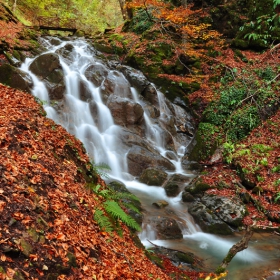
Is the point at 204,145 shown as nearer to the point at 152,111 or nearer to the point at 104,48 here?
the point at 152,111

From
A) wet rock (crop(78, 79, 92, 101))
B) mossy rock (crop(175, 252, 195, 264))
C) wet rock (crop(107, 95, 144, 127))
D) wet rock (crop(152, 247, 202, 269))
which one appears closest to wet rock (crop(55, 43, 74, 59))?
wet rock (crop(78, 79, 92, 101))

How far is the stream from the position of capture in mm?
7745

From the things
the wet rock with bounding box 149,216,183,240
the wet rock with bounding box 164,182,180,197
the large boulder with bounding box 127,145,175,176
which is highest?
the large boulder with bounding box 127,145,175,176

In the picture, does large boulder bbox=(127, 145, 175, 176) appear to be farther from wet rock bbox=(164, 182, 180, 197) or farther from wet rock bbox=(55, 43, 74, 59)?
wet rock bbox=(55, 43, 74, 59)

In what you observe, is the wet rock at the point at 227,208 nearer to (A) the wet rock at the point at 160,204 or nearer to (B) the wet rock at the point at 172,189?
(B) the wet rock at the point at 172,189

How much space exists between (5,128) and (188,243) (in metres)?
6.12

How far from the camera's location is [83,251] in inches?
141

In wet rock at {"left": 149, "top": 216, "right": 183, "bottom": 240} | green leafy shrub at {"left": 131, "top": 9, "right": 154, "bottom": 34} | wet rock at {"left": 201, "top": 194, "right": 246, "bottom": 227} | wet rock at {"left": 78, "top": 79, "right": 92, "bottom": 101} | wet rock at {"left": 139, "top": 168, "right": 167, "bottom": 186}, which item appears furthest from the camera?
green leafy shrub at {"left": 131, "top": 9, "right": 154, "bottom": 34}

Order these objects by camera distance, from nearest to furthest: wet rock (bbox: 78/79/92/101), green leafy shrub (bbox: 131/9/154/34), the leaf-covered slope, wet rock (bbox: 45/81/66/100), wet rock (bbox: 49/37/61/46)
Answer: the leaf-covered slope → wet rock (bbox: 45/81/66/100) → wet rock (bbox: 78/79/92/101) → wet rock (bbox: 49/37/61/46) → green leafy shrub (bbox: 131/9/154/34)

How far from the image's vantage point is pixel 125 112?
14.1 m

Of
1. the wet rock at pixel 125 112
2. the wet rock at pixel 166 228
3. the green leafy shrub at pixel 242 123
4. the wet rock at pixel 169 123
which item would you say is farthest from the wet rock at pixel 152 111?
the wet rock at pixel 166 228

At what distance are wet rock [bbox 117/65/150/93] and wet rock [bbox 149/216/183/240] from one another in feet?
32.8

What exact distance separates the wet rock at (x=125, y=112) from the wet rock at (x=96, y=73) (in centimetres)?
200

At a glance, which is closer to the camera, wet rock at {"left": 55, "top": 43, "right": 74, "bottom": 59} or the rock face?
the rock face
